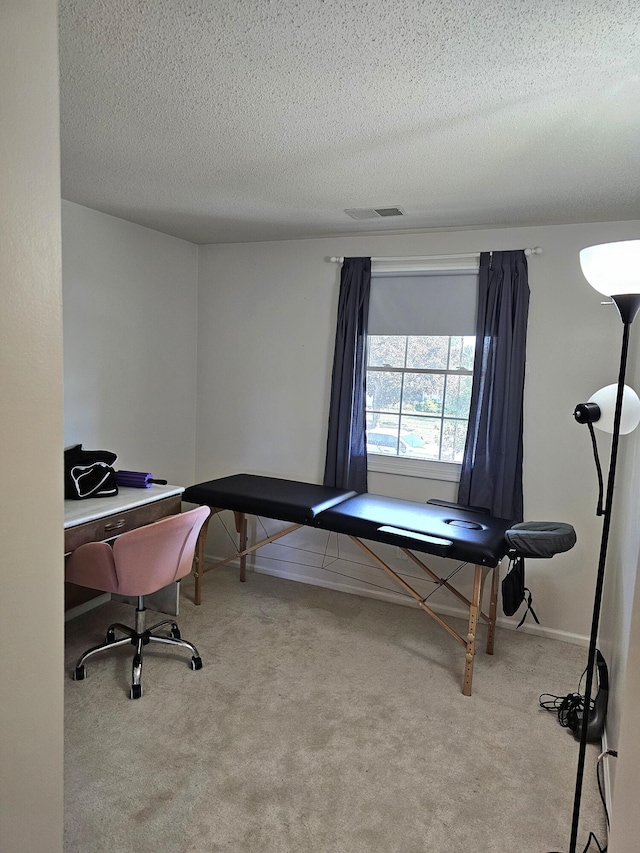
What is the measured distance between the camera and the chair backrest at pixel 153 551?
8.52ft

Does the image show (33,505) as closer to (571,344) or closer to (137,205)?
(137,205)

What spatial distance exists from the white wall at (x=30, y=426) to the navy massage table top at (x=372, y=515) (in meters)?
1.88

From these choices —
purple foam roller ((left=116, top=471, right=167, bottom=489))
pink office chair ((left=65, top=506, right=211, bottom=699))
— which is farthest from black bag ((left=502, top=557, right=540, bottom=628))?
purple foam roller ((left=116, top=471, right=167, bottom=489))

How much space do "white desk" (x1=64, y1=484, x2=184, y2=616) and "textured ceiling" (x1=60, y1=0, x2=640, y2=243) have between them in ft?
5.41

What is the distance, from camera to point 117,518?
296 centimetres

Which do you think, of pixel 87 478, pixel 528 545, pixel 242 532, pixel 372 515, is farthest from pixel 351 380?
pixel 87 478

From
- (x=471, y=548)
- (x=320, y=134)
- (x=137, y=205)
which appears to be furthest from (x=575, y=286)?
(x=137, y=205)

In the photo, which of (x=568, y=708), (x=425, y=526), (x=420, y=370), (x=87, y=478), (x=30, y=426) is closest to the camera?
(x=30, y=426)

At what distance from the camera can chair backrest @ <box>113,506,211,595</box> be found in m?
2.60

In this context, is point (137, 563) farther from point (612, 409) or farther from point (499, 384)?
point (499, 384)

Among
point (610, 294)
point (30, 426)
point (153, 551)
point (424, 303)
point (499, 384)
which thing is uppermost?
point (424, 303)

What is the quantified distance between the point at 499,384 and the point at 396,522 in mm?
1089

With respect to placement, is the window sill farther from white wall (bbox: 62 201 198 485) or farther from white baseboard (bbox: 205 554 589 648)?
white wall (bbox: 62 201 198 485)

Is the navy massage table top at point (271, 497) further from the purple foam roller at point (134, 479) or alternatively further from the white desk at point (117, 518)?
the purple foam roller at point (134, 479)
